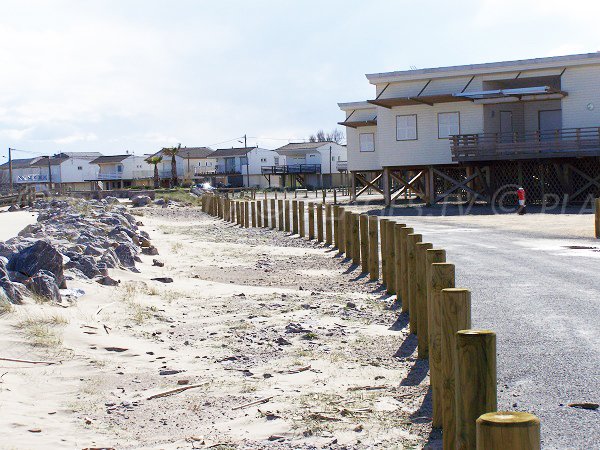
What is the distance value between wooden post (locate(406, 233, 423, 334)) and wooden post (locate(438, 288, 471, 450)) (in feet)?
11.6

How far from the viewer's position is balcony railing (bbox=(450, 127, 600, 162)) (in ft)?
123

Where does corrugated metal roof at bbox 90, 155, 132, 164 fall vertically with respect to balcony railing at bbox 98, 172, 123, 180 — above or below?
above

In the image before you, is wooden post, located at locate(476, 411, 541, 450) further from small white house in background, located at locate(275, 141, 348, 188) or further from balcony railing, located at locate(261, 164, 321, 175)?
balcony railing, located at locate(261, 164, 321, 175)

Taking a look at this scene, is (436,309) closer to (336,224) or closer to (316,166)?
(336,224)

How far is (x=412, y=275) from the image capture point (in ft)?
31.2

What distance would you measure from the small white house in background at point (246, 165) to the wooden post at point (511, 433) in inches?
4134

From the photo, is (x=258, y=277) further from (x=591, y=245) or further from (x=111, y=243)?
(x=591, y=245)

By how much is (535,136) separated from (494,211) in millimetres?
6160

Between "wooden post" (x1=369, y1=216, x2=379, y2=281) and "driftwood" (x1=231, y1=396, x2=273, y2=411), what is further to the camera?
"wooden post" (x1=369, y1=216, x2=379, y2=281)

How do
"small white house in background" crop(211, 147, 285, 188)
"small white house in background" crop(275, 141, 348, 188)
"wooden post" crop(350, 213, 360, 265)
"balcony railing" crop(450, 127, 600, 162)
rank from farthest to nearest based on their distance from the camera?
"small white house in background" crop(211, 147, 285, 188) → "small white house in background" crop(275, 141, 348, 188) → "balcony railing" crop(450, 127, 600, 162) → "wooden post" crop(350, 213, 360, 265)

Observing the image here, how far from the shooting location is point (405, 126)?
143 ft

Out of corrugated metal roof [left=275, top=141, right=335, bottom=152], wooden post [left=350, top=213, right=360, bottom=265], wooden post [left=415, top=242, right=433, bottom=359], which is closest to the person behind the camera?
wooden post [left=415, top=242, right=433, bottom=359]

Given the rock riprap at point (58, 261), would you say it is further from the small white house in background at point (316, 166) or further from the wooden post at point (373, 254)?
the small white house in background at point (316, 166)

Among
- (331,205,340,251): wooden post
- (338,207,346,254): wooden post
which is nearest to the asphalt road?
(338,207,346,254): wooden post
